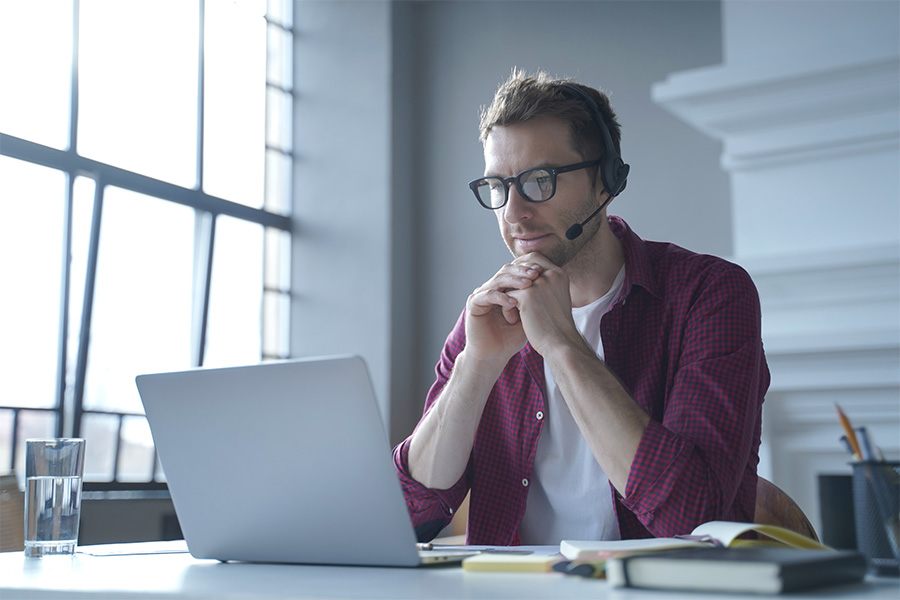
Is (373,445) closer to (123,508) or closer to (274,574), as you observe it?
(274,574)

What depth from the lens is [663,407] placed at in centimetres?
153

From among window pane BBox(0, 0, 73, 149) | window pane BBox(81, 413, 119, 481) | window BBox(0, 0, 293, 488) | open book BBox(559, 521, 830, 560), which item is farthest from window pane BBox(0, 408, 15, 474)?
open book BBox(559, 521, 830, 560)

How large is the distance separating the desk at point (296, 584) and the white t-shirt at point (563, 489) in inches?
25.2

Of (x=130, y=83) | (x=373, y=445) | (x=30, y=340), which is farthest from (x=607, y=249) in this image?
(x=130, y=83)

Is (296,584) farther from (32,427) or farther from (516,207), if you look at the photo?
(32,427)

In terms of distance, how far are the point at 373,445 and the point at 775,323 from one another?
243 centimetres

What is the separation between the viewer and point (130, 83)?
12.6 feet

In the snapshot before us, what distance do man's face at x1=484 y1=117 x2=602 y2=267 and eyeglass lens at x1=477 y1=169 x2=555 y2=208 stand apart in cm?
1

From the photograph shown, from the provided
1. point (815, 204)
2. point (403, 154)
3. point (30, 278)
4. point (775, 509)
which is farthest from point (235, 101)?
point (775, 509)

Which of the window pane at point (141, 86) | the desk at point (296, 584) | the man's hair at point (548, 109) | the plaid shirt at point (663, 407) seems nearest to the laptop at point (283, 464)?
the desk at point (296, 584)

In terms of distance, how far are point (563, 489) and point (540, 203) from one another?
508 mm

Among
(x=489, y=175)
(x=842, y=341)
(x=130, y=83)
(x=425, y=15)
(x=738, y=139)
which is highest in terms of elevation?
(x=425, y=15)

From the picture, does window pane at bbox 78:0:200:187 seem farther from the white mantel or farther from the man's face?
the man's face

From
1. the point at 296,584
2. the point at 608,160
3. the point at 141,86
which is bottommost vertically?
the point at 296,584
